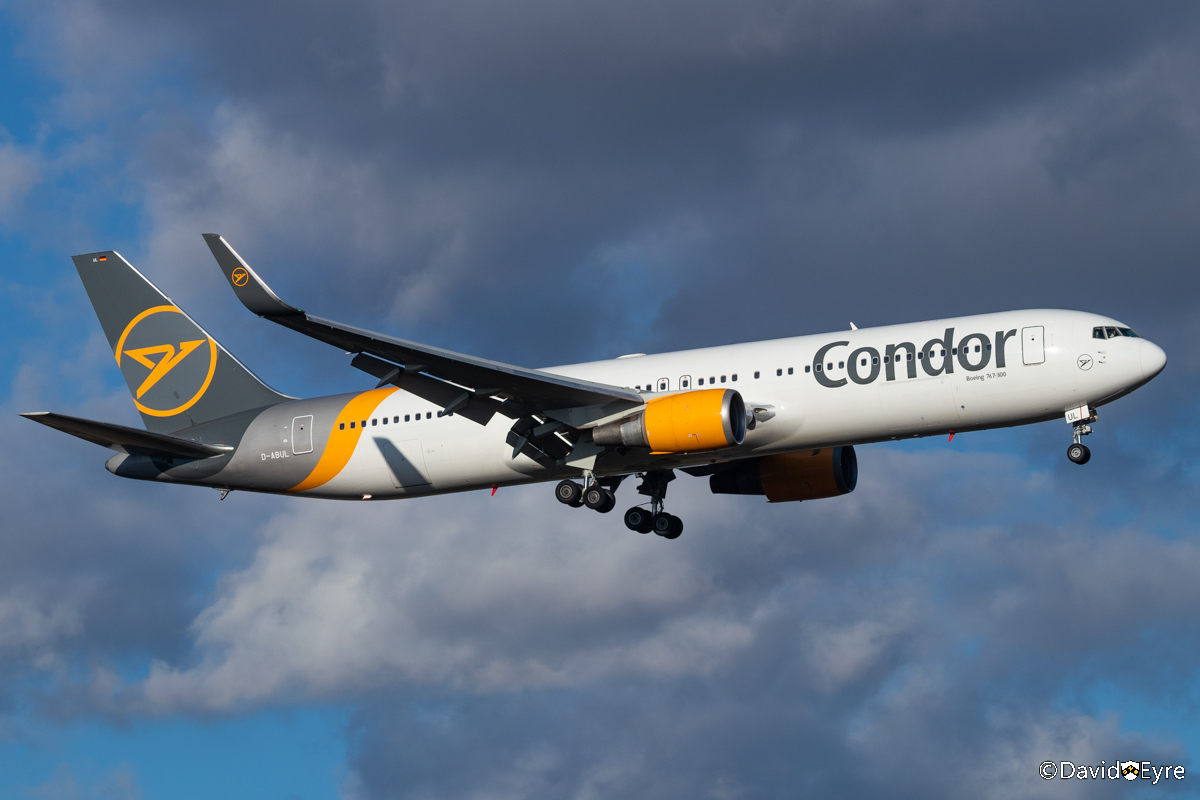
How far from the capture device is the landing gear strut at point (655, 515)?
45.7m

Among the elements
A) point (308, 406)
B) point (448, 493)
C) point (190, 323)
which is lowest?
point (448, 493)

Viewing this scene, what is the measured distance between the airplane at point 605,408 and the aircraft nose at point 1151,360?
4 centimetres

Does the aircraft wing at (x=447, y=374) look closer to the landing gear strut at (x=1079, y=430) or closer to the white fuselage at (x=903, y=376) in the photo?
the white fuselage at (x=903, y=376)

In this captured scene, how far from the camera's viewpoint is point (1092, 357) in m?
35.8

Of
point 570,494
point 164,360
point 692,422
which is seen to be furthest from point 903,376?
point 164,360

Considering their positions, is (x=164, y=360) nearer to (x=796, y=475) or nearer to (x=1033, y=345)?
(x=796, y=475)

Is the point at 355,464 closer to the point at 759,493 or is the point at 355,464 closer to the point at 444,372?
the point at 444,372

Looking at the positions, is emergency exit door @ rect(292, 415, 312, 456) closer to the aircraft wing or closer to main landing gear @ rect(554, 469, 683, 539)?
the aircraft wing

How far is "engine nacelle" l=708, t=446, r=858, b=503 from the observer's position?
→ 150ft

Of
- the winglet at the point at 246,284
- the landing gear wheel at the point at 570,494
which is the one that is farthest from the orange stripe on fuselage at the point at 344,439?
→ the winglet at the point at 246,284

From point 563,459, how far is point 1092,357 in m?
15.3

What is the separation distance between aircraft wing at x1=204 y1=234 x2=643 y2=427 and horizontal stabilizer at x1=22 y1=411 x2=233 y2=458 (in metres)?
8.18

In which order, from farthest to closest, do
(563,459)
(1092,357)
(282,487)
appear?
1. (282,487)
2. (563,459)
3. (1092,357)

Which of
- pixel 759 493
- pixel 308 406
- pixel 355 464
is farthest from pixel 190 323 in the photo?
pixel 759 493
